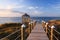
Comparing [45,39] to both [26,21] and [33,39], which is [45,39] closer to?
[33,39]

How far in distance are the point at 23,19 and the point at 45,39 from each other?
23449 mm

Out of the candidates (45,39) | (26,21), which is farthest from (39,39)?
(26,21)

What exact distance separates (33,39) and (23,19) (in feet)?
76.7

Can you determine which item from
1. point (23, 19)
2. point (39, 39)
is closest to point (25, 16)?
point (23, 19)

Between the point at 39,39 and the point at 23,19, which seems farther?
the point at 23,19

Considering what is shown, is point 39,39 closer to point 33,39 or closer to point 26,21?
point 33,39

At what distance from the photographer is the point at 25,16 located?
111 feet

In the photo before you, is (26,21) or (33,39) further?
(26,21)

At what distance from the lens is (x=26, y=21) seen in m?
32.4

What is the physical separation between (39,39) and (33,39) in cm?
40

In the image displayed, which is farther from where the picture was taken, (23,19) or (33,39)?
(23,19)

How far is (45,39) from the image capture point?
9930 mm

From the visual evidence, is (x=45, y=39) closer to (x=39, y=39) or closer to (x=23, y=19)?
(x=39, y=39)

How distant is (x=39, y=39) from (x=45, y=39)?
39cm
